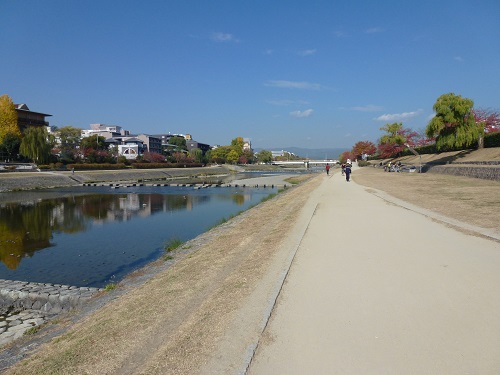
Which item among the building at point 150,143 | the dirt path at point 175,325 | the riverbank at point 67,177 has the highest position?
the building at point 150,143

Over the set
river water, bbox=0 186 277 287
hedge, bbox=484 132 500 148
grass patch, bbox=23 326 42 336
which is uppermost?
hedge, bbox=484 132 500 148

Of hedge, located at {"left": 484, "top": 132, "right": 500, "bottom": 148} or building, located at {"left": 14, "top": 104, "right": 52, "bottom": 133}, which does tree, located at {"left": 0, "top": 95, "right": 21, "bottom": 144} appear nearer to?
building, located at {"left": 14, "top": 104, "right": 52, "bottom": 133}

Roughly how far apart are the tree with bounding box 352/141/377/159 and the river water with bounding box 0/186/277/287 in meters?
76.5

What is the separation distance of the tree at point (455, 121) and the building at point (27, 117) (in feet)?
245

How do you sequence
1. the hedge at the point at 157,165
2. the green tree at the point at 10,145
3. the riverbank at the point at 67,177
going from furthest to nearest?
the hedge at the point at 157,165
the green tree at the point at 10,145
the riverbank at the point at 67,177

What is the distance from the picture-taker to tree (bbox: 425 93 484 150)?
31.8 metres

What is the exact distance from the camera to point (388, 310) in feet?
14.9

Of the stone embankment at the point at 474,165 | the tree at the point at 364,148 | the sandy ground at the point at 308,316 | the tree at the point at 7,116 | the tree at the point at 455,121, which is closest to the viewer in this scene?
the sandy ground at the point at 308,316

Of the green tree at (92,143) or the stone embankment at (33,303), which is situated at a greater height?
the green tree at (92,143)

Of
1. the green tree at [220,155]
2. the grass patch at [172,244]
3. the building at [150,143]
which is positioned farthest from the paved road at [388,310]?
the green tree at [220,155]

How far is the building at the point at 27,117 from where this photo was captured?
239 ft

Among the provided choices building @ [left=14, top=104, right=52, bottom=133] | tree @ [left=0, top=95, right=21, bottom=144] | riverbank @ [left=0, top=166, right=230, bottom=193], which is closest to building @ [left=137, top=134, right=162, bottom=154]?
building @ [left=14, top=104, right=52, bottom=133]

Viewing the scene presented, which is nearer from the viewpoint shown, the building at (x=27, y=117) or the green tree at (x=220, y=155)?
the building at (x=27, y=117)

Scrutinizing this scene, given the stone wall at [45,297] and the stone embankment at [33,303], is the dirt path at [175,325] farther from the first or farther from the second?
the stone embankment at [33,303]
